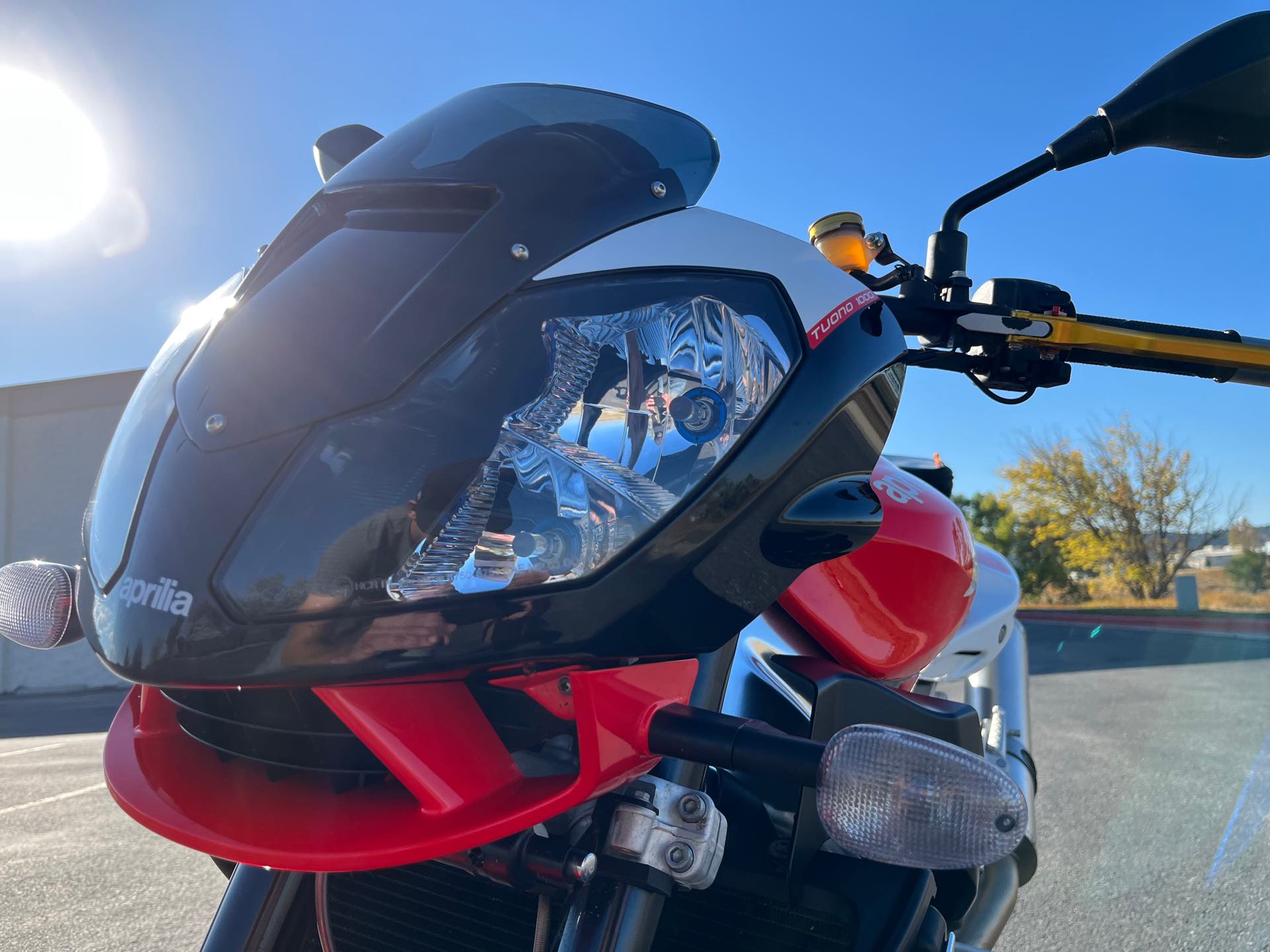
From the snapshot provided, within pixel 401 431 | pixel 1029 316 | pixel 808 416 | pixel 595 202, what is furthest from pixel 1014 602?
pixel 401 431

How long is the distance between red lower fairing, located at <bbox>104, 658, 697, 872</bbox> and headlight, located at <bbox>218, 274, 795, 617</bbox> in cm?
12

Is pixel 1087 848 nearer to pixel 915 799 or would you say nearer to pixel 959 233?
pixel 959 233

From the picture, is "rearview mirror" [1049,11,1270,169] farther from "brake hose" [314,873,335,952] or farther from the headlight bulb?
"brake hose" [314,873,335,952]

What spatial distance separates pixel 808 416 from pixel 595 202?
0.31m

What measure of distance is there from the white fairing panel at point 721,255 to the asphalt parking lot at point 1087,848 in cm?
237

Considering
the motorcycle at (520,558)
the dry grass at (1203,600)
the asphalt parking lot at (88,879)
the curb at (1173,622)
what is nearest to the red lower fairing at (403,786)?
the motorcycle at (520,558)

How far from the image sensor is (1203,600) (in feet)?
57.6

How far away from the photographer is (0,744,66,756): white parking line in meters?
6.92

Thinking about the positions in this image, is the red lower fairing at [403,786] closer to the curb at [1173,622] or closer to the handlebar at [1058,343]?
the handlebar at [1058,343]

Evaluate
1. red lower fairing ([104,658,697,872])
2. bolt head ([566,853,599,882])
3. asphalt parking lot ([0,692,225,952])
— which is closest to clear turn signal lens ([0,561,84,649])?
red lower fairing ([104,658,697,872])

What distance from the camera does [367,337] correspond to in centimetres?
74

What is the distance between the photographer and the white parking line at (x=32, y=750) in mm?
6916

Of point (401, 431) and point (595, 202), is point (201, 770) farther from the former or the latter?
point (595, 202)

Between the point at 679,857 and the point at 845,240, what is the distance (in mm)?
1049
